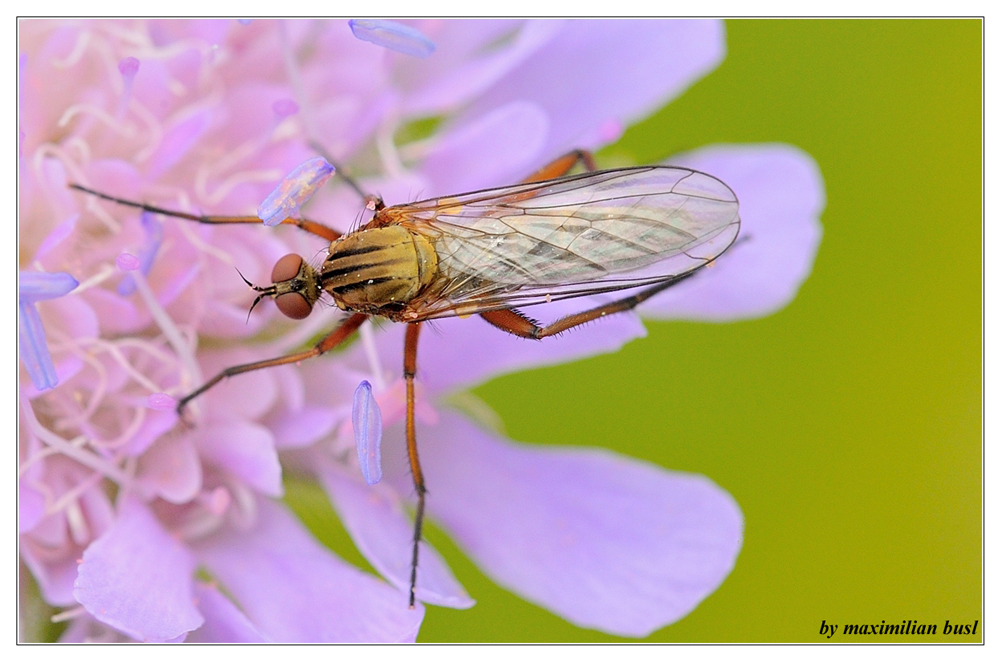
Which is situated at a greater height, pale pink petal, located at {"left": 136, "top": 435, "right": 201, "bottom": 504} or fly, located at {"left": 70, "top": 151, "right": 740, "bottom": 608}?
fly, located at {"left": 70, "top": 151, "right": 740, "bottom": 608}

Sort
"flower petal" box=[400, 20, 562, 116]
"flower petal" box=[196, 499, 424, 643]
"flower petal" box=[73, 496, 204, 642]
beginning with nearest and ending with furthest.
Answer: "flower petal" box=[73, 496, 204, 642] < "flower petal" box=[196, 499, 424, 643] < "flower petal" box=[400, 20, 562, 116]

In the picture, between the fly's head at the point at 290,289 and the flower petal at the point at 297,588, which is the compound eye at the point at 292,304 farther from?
the flower petal at the point at 297,588

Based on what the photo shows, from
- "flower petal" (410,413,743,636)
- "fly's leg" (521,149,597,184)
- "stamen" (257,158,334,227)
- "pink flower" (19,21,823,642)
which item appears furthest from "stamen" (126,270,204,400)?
"fly's leg" (521,149,597,184)

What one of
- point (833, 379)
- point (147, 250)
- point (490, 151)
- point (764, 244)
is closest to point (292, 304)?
point (147, 250)

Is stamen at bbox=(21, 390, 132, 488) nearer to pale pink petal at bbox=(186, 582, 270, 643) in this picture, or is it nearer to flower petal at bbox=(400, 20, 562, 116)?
pale pink petal at bbox=(186, 582, 270, 643)

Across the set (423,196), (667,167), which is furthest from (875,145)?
(423,196)

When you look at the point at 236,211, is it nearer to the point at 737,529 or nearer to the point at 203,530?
the point at 203,530
